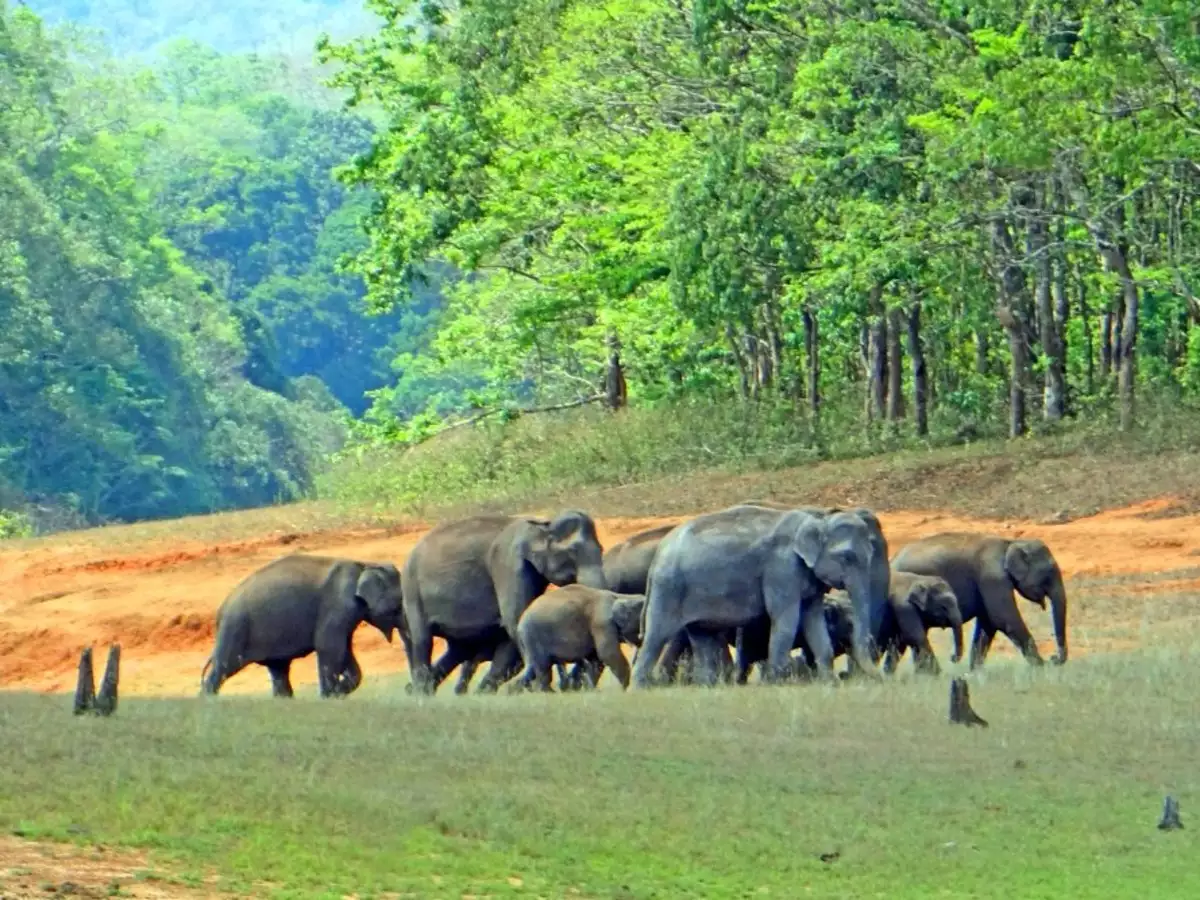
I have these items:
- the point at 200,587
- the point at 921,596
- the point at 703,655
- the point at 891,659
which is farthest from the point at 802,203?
the point at 703,655

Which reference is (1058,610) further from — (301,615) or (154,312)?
(154,312)

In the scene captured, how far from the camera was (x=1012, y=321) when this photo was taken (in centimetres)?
3547

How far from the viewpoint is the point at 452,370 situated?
319 feet

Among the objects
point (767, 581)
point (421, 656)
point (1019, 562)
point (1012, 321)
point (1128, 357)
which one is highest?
point (1012, 321)

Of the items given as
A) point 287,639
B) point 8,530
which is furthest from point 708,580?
point 8,530

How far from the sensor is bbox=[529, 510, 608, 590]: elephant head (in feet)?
64.2

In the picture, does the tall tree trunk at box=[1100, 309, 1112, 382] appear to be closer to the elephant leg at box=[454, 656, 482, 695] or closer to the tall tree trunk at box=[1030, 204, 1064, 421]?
the tall tree trunk at box=[1030, 204, 1064, 421]

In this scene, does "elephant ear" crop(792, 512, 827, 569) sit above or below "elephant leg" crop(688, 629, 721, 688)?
above

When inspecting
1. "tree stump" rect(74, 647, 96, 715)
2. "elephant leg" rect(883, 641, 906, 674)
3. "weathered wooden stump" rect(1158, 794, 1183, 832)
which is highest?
"tree stump" rect(74, 647, 96, 715)

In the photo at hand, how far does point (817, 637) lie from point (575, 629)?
5.46 ft

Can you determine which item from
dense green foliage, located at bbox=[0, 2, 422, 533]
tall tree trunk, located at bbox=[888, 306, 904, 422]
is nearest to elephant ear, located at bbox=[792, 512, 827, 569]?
tall tree trunk, located at bbox=[888, 306, 904, 422]

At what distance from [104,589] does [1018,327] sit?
12.7 metres

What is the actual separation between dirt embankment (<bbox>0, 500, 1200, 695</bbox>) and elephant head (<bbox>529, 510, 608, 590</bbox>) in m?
4.29

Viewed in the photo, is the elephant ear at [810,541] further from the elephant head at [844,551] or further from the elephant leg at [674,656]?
the elephant leg at [674,656]
